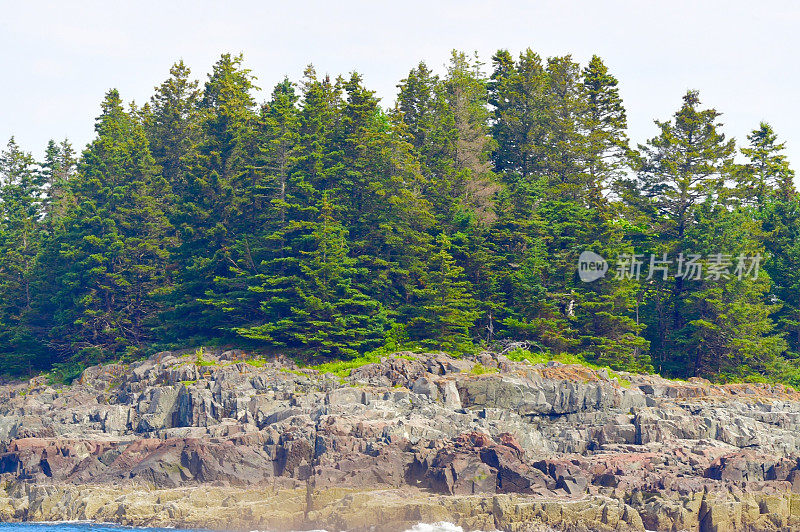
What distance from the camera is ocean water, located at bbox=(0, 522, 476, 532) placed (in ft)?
123

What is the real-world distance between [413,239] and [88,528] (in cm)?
2436

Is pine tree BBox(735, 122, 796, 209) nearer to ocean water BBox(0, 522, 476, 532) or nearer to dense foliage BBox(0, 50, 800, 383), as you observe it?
dense foliage BBox(0, 50, 800, 383)

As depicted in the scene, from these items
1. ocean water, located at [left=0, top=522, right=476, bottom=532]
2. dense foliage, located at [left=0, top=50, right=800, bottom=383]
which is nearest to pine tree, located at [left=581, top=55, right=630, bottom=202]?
dense foliage, located at [left=0, top=50, right=800, bottom=383]

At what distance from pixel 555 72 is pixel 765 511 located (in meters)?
35.0

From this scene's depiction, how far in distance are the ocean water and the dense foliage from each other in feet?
50.7

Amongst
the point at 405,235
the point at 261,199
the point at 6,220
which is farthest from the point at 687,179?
the point at 6,220

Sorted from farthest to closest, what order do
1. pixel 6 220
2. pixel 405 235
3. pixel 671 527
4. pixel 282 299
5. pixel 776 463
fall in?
pixel 6 220
pixel 405 235
pixel 282 299
pixel 776 463
pixel 671 527

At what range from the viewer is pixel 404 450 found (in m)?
41.5

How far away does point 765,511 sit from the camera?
39.1 m

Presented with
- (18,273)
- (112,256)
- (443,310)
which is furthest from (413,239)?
(18,273)

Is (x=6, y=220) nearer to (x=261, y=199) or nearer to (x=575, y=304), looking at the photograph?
(x=261, y=199)

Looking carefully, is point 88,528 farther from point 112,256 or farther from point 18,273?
point 18,273

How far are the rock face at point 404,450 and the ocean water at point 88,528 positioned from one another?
435 mm

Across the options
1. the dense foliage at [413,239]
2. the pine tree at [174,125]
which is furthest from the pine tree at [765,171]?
the pine tree at [174,125]
